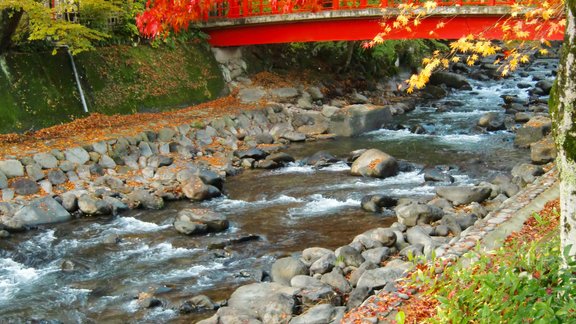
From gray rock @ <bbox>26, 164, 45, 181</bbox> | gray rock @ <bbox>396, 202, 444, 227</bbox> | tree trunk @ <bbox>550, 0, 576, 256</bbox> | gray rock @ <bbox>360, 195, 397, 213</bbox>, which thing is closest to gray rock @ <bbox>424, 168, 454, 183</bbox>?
gray rock @ <bbox>360, 195, 397, 213</bbox>

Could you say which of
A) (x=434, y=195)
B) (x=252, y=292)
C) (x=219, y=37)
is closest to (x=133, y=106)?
(x=219, y=37)

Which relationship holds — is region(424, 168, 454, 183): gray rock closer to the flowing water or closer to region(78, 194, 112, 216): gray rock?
the flowing water

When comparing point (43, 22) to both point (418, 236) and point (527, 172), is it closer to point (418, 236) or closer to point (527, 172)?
point (418, 236)

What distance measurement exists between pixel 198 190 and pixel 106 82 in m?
7.03

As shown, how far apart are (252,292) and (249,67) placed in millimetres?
17048

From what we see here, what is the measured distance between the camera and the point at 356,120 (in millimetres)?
21469

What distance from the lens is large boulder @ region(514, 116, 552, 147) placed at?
59.4ft

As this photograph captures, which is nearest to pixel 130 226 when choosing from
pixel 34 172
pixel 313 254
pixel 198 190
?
pixel 198 190

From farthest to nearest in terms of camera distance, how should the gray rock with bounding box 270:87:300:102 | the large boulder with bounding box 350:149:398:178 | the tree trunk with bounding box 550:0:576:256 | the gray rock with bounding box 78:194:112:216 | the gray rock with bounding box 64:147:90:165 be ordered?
the gray rock with bounding box 270:87:300:102
the large boulder with bounding box 350:149:398:178
the gray rock with bounding box 64:147:90:165
the gray rock with bounding box 78:194:112:216
the tree trunk with bounding box 550:0:576:256

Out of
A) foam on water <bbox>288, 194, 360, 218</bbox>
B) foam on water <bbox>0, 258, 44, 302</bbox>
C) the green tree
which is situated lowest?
foam on water <bbox>288, 194, 360, 218</bbox>

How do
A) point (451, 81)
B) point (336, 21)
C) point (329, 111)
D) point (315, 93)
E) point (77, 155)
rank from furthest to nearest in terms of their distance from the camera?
point (451, 81)
point (315, 93)
point (329, 111)
point (336, 21)
point (77, 155)

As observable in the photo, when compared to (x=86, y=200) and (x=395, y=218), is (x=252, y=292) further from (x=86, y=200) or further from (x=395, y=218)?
(x=86, y=200)

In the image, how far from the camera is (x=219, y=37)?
80.7 ft

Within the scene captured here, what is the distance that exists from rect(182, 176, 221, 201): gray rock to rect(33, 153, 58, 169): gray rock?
2.95 m
